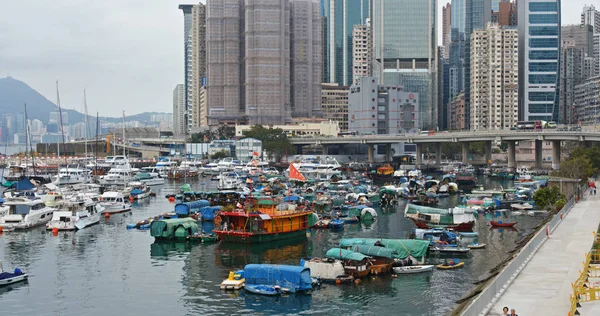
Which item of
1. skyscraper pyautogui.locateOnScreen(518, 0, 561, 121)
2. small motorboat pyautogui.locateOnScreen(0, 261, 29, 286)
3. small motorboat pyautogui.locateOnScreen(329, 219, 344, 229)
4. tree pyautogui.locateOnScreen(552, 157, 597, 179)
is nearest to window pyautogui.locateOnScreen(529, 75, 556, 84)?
skyscraper pyautogui.locateOnScreen(518, 0, 561, 121)

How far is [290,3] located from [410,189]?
354ft

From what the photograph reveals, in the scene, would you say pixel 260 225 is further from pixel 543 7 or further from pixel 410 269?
pixel 543 7

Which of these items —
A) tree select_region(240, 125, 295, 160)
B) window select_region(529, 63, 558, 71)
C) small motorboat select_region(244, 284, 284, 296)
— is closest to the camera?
small motorboat select_region(244, 284, 284, 296)

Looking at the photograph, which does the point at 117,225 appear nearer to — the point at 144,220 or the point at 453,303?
the point at 144,220

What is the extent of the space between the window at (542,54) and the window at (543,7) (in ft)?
35.9

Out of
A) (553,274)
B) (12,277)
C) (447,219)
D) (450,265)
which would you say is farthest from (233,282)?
(447,219)

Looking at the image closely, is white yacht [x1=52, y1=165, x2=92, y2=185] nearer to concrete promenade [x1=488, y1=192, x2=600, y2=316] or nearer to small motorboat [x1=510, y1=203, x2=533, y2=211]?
small motorboat [x1=510, y1=203, x2=533, y2=211]

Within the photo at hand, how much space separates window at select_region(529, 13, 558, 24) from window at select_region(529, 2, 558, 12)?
1.48 m

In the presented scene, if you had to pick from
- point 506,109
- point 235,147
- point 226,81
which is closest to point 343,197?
point 235,147

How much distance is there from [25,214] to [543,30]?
16066 centimetres

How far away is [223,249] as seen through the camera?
5062 centimetres

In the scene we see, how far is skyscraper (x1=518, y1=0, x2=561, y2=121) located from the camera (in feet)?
623

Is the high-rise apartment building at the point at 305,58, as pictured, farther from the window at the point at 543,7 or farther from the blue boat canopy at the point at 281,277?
the blue boat canopy at the point at 281,277

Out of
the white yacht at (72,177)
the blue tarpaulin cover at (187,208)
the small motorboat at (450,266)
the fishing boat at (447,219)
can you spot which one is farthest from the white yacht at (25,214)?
the small motorboat at (450,266)
